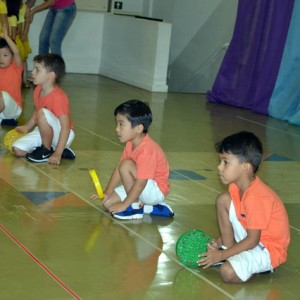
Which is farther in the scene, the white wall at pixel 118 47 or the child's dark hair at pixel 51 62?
the white wall at pixel 118 47

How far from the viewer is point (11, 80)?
6988 mm

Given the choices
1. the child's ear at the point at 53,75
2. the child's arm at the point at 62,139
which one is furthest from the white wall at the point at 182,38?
the child's arm at the point at 62,139

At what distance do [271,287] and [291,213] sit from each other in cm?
146

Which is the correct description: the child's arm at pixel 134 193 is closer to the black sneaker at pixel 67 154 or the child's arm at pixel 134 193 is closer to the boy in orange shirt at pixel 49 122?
the boy in orange shirt at pixel 49 122

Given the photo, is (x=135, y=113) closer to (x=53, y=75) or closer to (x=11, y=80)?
(x=53, y=75)

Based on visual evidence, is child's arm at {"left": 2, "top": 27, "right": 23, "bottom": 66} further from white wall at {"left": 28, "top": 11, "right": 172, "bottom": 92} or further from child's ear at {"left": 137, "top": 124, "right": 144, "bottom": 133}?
white wall at {"left": 28, "top": 11, "right": 172, "bottom": 92}

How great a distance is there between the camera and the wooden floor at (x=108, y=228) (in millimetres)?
3488

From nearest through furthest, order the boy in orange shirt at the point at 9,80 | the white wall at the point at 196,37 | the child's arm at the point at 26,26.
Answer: the boy in orange shirt at the point at 9,80 → the child's arm at the point at 26,26 → the white wall at the point at 196,37

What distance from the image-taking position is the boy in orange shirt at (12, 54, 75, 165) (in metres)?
5.79

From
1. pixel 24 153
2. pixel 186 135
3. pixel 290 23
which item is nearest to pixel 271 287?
pixel 24 153

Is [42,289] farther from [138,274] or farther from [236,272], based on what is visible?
[236,272]

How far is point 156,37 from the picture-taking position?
1065cm

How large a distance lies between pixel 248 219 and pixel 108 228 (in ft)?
3.34

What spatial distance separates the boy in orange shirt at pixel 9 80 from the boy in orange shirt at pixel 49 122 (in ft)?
3.45
